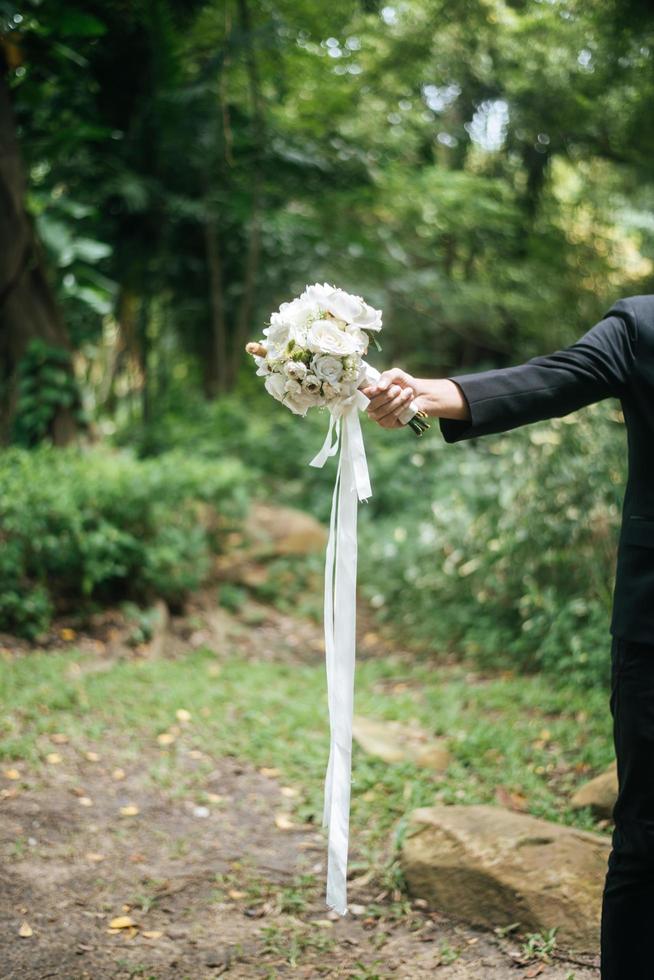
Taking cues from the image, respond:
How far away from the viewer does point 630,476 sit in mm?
2014

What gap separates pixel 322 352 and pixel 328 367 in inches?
1.4

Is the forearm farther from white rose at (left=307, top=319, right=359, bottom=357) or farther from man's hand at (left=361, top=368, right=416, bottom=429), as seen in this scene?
white rose at (left=307, top=319, right=359, bottom=357)

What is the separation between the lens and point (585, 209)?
11.3m

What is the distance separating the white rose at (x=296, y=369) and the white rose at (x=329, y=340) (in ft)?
0.14

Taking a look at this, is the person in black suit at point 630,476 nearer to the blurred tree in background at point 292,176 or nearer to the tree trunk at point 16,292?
the blurred tree in background at point 292,176

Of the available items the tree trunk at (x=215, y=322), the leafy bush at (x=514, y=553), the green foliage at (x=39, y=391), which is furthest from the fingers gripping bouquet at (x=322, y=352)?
the tree trunk at (x=215, y=322)

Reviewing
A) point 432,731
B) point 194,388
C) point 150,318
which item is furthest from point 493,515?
point 194,388

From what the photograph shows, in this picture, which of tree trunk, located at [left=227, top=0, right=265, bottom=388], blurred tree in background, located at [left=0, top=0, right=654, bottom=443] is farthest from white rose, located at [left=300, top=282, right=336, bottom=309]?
tree trunk, located at [left=227, top=0, right=265, bottom=388]

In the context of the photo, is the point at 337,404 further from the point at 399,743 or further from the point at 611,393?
the point at 399,743

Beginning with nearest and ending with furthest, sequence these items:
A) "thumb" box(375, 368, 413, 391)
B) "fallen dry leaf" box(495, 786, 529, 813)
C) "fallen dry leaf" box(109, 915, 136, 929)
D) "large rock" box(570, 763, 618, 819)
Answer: "thumb" box(375, 368, 413, 391)
"fallen dry leaf" box(109, 915, 136, 929)
"large rock" box(570, 763, 618, 819)
"fallen dry leaf" box(495, 786, 529, 813)

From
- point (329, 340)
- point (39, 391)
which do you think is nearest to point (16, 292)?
point (39, 391)

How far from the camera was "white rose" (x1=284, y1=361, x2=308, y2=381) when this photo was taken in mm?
2031

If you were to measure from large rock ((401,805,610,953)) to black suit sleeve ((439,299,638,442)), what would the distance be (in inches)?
56.5

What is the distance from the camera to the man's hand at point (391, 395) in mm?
1958
